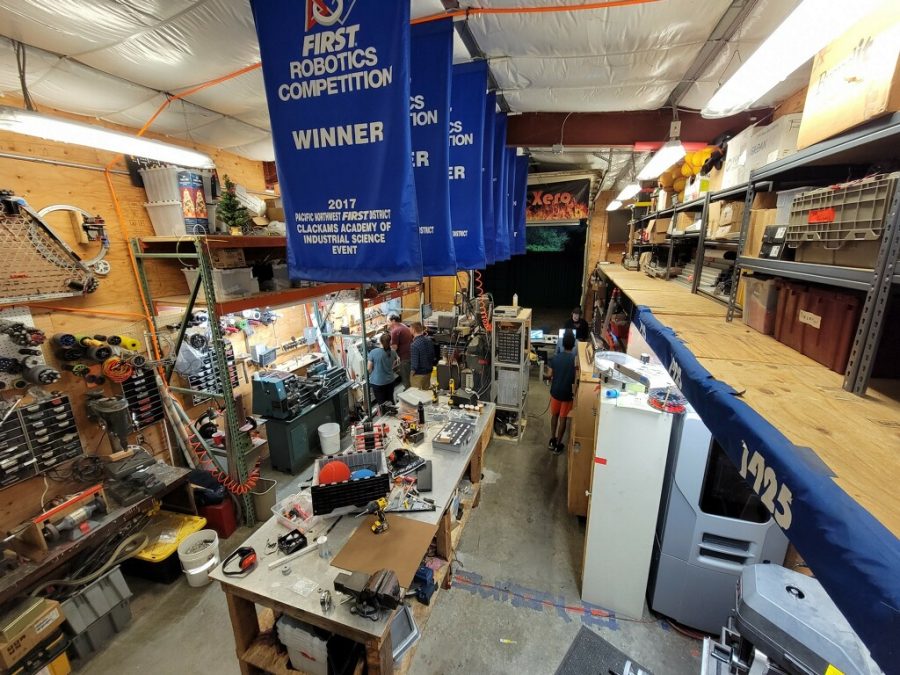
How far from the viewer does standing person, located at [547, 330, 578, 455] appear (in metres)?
4.99

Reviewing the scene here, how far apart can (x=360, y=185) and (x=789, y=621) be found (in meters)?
3.05

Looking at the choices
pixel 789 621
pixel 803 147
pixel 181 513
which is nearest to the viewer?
pixel 803 147

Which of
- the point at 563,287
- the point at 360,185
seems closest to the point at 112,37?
the point at 360,185

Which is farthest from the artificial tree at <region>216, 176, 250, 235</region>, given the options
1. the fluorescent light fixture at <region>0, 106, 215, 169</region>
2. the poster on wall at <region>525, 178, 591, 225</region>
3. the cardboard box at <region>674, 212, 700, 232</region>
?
the poster on wall at <region>525, 178, 591, 225</region>

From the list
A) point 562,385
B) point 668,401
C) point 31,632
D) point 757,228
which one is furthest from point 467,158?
point 31,632

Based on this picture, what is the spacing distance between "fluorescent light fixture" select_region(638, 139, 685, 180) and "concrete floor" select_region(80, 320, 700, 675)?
12.8ft

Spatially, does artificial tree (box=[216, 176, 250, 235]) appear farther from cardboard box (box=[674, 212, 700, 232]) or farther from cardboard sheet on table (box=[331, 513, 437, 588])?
cardboard box (box=[674, 212, 700, 232])

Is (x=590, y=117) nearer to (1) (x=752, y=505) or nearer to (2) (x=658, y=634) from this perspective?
(1) (x=752, y=505)

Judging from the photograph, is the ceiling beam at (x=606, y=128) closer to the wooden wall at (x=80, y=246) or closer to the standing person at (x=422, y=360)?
the standing person at (x=422, y=360)

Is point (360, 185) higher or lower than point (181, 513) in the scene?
higher

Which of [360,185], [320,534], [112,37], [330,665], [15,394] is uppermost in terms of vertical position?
[112,37]

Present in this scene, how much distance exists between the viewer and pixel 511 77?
3.06 metres

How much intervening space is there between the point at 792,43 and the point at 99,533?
5196mm

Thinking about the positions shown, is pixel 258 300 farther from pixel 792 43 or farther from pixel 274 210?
pixel 792 43
